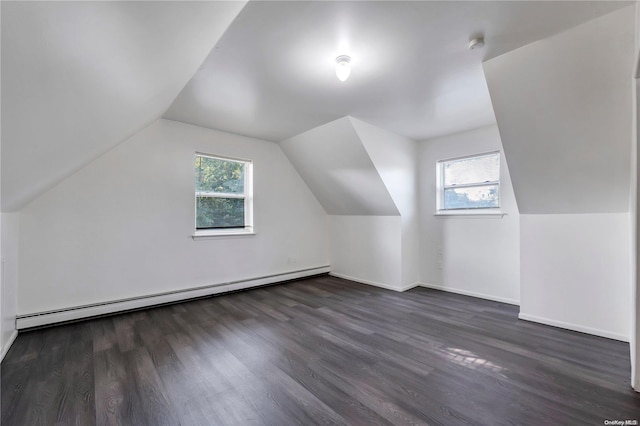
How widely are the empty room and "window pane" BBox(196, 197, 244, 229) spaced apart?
34mm

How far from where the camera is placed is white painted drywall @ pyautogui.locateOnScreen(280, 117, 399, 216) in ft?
12.2

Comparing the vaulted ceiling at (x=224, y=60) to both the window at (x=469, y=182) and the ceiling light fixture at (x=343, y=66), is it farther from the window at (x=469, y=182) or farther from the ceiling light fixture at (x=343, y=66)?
the window at (x=469, y=182)

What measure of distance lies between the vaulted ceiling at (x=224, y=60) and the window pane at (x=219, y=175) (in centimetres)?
96

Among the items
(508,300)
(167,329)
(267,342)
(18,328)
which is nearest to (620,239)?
(508,300)

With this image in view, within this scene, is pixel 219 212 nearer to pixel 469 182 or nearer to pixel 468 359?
pixel 468 359

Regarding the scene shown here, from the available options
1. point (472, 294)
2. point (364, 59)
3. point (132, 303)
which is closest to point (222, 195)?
point (132, 303)

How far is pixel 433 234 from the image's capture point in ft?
14.3

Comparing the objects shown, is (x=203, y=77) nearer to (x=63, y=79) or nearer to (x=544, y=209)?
(x=63, y=79)

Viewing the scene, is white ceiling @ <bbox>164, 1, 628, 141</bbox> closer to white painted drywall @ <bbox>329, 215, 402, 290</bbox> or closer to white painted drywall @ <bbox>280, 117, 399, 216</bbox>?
white painted drywall @ <bbox>280, 117, 399, 216</bbox>

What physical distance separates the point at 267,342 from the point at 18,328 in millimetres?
2410

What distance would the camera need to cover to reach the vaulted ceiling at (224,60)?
101cm

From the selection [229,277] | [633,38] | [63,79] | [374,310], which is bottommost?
[374,310]

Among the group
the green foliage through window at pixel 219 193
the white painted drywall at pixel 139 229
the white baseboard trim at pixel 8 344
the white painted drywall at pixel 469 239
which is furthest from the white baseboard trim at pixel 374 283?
the white baseboard trim at pixel 8 344

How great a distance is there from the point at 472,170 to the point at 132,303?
480 centimetres
